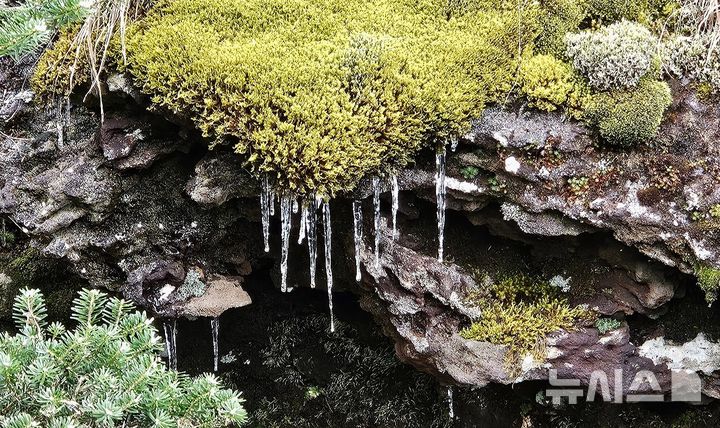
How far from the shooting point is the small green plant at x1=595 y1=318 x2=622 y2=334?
5293 millimetres

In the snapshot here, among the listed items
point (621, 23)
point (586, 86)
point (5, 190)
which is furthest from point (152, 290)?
point (621, 23)

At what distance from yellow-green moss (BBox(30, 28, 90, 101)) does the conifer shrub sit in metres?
4.52

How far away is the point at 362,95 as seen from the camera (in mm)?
4887

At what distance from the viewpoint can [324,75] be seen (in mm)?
4910

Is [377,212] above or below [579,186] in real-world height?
below

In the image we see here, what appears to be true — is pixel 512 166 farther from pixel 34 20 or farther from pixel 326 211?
pixel 34 20

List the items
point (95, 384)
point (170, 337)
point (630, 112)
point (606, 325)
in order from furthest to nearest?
point (170, 337) → point (606, 325) → point (630, 112) → point (95, 384)

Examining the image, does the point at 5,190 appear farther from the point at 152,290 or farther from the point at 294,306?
the point at 294,306

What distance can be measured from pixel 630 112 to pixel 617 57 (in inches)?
19.1

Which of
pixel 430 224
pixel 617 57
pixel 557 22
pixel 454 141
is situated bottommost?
pixel 430 224

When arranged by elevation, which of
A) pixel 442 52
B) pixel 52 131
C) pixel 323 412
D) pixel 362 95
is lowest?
pixel 323 412

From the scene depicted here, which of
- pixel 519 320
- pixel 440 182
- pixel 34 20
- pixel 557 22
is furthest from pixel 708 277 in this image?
pixel 34 20

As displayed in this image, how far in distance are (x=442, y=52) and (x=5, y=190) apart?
435cm

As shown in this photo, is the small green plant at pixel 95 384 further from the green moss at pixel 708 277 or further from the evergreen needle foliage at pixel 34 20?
the green moss at pixel 708 277
